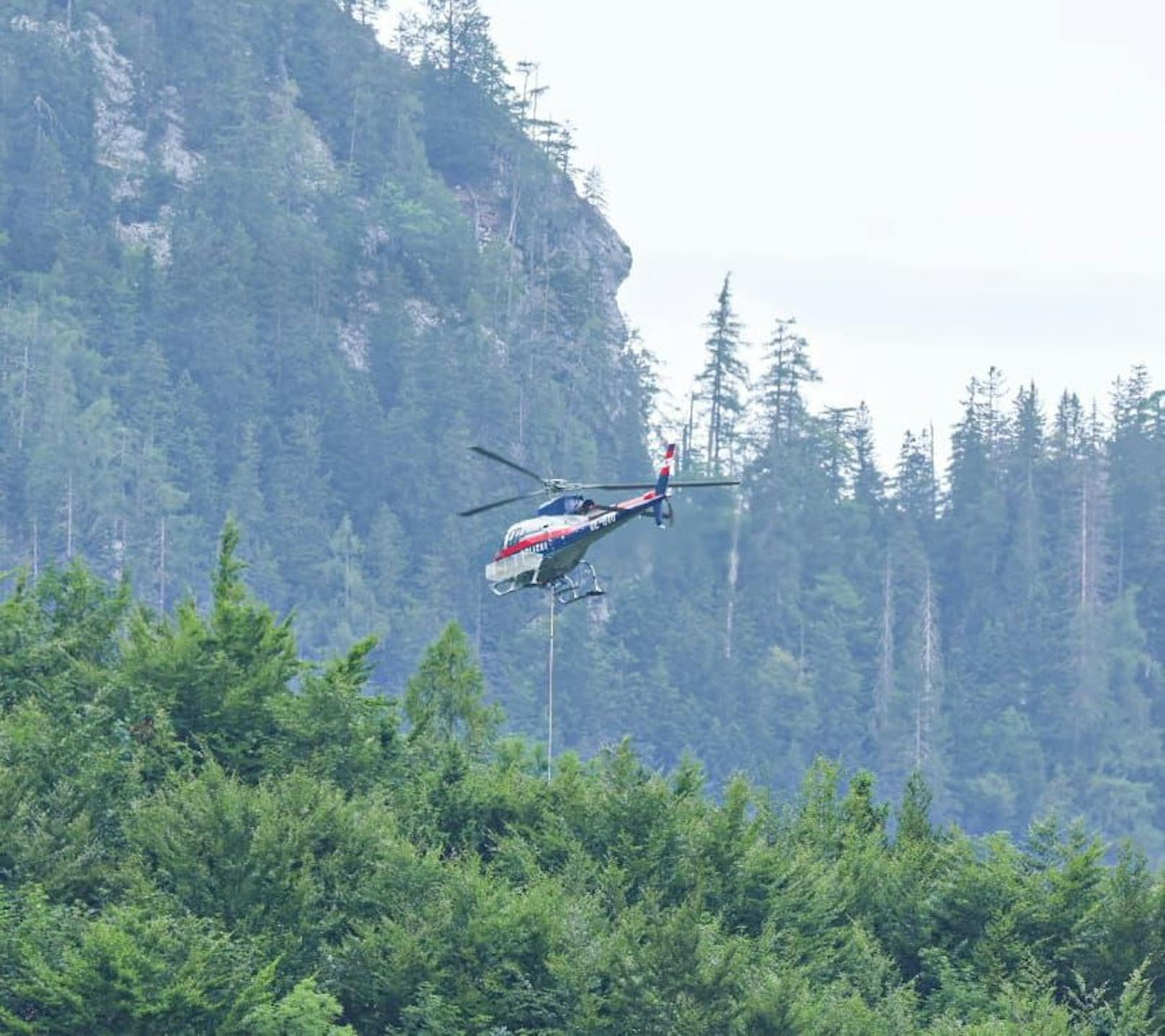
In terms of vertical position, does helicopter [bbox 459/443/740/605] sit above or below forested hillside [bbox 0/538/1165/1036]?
above

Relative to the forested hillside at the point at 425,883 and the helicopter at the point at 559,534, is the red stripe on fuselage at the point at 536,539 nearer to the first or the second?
the helicopter at the point at 559,534

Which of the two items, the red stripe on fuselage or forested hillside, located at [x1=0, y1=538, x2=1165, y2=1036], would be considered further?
the red stripe on fuselage

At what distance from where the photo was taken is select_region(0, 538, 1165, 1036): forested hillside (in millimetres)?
62188

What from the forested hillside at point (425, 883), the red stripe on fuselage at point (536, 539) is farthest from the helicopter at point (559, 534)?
the forested hillside at point (425, 883)

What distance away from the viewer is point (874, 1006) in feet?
230

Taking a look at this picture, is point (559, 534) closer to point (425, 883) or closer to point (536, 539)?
point (536, 539)

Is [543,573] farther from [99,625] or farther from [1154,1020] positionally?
[1154,1020]

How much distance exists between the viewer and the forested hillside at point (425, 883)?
62188 millimetres

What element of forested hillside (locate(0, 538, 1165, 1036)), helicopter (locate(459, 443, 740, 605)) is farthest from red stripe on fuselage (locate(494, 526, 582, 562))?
forested hillside (locate(0, 538, 1165, 1036))

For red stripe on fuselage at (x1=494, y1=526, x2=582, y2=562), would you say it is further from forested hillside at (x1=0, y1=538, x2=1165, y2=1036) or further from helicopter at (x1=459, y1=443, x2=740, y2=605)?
forested hillside at (x1=0, y1=538, x2=1165, y2=1036)

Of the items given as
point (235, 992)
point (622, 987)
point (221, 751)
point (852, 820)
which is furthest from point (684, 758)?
point (235, 992)

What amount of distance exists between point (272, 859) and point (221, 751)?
10168mm

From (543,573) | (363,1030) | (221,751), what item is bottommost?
(363,1030)

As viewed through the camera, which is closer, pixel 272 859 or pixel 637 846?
pixel 272 859
